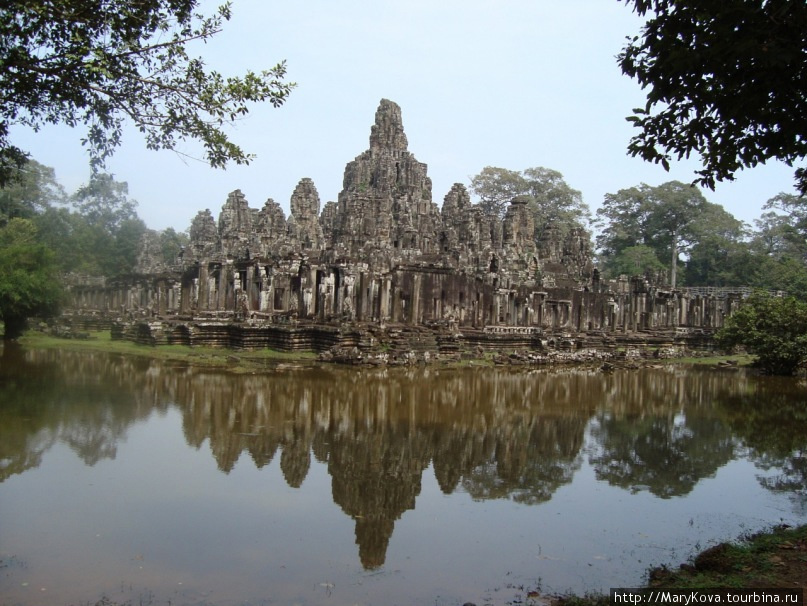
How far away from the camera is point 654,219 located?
60844 millimetres

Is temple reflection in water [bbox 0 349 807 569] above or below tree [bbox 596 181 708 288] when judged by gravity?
below

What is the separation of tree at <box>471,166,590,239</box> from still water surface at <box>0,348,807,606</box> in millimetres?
49925

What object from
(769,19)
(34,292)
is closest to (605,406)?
(769,19)

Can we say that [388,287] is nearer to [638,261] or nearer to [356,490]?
[356,490]

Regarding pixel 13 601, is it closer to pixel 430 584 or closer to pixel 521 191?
pixel 430 584

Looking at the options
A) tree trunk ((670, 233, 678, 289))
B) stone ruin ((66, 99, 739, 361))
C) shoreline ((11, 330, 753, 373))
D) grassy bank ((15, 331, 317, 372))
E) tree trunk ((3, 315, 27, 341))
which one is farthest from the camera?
tree trunk ((670, 233, 678, 289))

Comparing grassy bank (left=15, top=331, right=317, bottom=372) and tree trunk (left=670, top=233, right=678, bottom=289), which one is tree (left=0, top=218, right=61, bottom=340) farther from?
tree trunk (left=670, top=233, right=678, bottom=289)

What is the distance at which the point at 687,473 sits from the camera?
936cm

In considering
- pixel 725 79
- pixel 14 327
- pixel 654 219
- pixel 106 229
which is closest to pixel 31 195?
pixel 106 229

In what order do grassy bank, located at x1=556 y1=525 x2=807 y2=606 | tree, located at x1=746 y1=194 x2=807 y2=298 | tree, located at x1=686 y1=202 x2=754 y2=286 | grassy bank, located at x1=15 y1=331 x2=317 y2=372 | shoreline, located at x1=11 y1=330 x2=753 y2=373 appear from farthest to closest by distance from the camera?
tree, located at x1=686 y1=202 x2=754 y2=286 → tree, located at x1=746 y1=194 x2=807 y2=298 → shoreline, located at x1=11 y1=330 x2=753 y2=373 → grassy bank, located at x1=15 y1=331 x2=317 y2=372 → grassy bank, located at x1=556 y1=525 x2=807 y2=606

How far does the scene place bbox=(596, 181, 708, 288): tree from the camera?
5944cm

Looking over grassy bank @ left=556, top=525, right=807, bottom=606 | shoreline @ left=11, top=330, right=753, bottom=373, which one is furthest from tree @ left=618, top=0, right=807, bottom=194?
shoreline @ left=11, top=330, right=753, bottom=373

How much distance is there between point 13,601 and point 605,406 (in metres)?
12.7

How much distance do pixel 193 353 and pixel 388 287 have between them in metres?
7.75
